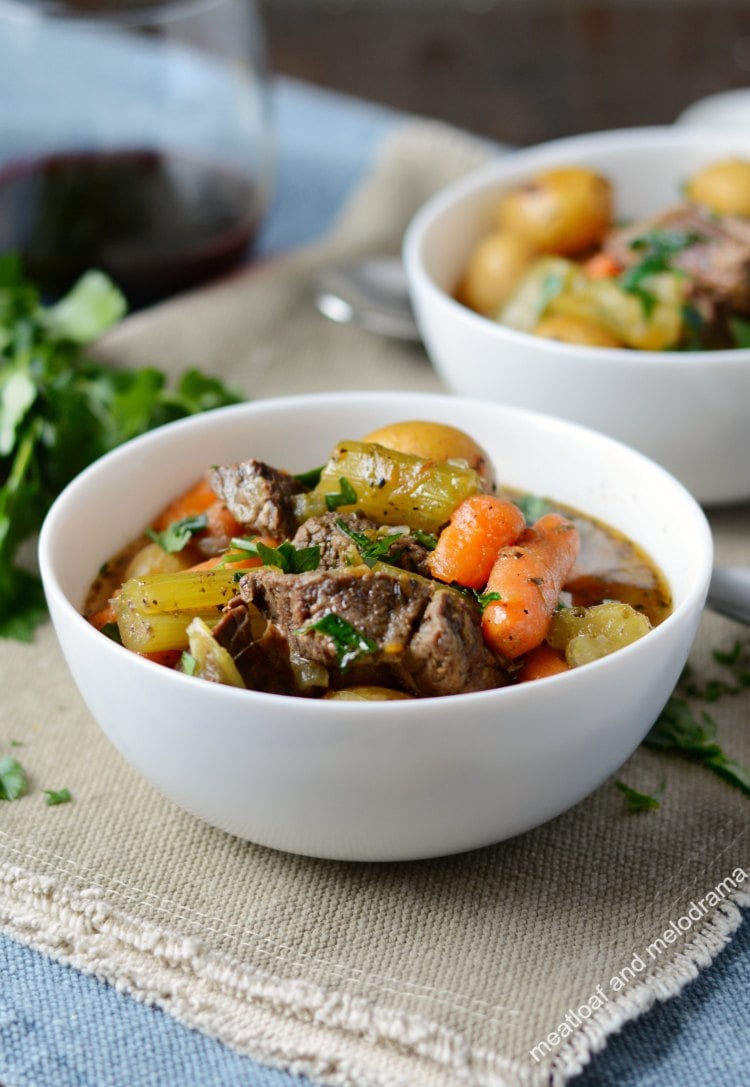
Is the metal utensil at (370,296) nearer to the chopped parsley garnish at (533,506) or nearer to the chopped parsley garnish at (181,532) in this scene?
the chopped parsley garnish at (533,506)

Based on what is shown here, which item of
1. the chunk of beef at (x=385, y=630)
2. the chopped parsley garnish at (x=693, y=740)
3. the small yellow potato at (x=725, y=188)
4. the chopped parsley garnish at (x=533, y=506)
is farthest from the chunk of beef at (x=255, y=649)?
the small yellow potato at (x=725, y=188)

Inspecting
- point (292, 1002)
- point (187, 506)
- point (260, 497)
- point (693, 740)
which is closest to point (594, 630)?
point (693, 740)

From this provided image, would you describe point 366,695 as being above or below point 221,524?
above

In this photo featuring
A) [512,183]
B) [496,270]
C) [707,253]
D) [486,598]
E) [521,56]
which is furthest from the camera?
[521,56]

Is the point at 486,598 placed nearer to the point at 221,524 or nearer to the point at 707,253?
the point at 221,524

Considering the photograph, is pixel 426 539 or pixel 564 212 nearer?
pixel 426 539

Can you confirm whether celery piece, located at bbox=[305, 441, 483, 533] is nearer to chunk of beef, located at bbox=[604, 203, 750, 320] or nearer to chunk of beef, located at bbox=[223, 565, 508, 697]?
chunk of beef, located at bbox=[223, 565, 508, 697]
